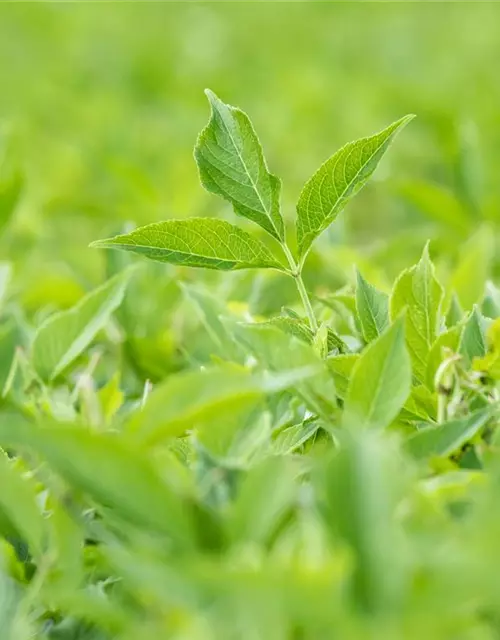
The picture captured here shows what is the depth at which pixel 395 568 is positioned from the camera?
57 centimetres

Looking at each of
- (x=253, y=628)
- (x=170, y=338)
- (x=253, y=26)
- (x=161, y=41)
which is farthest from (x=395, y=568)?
(x=253, y=26)

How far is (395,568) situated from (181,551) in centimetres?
14

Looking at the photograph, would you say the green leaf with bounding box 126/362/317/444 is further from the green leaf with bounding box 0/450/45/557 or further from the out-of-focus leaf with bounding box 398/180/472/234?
the out-of-focus leaf with bounding box 398/180/472/234

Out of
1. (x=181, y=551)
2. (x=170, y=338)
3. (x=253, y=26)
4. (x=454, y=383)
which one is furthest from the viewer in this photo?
(x=253, y=26)

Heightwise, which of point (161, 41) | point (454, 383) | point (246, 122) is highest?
point (161, 41)

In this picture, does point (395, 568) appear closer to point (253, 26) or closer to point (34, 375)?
point (34, 375)

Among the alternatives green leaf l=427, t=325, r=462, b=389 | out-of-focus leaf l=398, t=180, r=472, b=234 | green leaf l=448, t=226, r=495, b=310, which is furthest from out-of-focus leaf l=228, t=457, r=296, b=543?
out-of-focus leaf l=398, t=180, r=472, b=234

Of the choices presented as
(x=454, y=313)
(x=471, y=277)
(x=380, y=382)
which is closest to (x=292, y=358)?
(x=380, y=382)

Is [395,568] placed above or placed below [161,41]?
below

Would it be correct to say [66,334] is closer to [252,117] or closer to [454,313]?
[454,313]

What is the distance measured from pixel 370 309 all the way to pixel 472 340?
10cm

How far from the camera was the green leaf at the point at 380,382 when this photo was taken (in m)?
0.77

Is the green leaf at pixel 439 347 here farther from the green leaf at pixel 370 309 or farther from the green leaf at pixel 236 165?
the green leaf at pixel 236 165

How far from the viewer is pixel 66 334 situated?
0.97m
